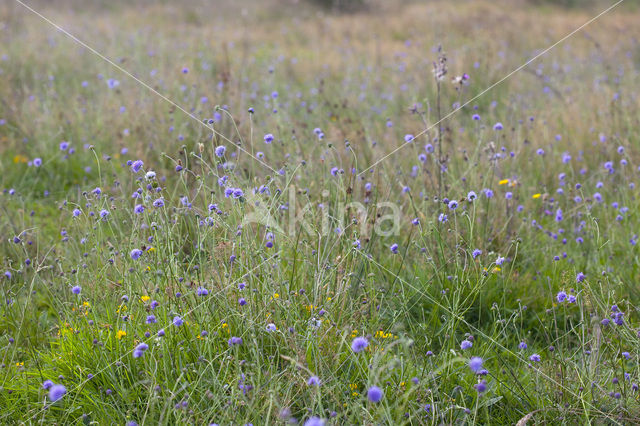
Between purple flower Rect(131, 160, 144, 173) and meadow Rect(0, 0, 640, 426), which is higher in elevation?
purple flower Rect(131, 160, 144, 173)

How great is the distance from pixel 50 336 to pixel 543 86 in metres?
5.65

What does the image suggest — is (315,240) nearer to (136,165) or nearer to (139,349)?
(136,165)

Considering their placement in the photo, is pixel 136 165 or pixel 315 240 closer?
pixel 136 165

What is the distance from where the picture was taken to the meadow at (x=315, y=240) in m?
2.07

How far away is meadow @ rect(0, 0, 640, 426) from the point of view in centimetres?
207

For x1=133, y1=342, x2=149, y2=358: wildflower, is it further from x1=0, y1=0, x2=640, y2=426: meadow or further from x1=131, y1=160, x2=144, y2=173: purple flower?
x1=131, y1=160, x2=144, y2=173: purple flower

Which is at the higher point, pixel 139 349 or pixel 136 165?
pixel 136 165

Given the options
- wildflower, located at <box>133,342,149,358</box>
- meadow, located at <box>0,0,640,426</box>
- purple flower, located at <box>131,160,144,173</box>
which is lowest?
meadow, located at <box>0,0,640,426</box>

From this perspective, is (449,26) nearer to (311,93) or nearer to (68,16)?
(311,93)

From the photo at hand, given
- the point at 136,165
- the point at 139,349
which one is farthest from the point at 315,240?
the point at 139,349

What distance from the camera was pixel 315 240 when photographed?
274 centimetres

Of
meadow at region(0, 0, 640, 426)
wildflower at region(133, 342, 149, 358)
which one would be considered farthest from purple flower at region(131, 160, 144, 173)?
wildflower at region(133, 342, 149, 358)

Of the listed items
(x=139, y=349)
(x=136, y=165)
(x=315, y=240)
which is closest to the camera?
(x=139, y=349)

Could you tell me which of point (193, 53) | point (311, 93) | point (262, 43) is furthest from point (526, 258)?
point (262, 43)
